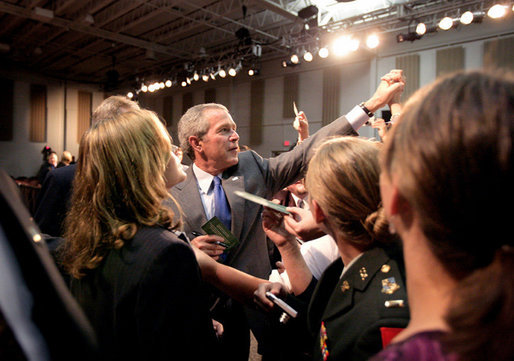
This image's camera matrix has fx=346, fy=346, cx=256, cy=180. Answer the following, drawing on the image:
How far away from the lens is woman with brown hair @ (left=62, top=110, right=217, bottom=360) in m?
0.83

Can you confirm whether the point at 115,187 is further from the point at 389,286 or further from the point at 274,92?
the point at 274,92

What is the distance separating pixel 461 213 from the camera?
0.47 m

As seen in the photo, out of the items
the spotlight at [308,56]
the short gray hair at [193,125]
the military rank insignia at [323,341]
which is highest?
the spotlight at [308,56]

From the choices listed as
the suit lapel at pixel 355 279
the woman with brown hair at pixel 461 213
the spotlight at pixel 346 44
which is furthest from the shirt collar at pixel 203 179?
the spotlight at pixel 346 44

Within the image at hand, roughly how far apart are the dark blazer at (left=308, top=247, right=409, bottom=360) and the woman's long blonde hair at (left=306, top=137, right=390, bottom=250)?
7 cm

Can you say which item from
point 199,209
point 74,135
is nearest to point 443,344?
point 199,209

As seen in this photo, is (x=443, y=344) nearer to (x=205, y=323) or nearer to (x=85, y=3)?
(x=205, y=323)

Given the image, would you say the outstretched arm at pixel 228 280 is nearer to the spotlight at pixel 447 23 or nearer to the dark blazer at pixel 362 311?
the dark blazer at pixel 362 311

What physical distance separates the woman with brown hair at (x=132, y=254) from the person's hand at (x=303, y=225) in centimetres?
44

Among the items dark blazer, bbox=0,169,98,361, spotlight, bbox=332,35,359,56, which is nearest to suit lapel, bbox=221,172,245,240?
dark blazer, bbox=0,169,98,361

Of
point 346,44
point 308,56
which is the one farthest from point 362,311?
point 308,56

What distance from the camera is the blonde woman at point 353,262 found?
0.82 metres

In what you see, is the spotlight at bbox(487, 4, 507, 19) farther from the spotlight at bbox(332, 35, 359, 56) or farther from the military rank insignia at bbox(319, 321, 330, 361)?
the military rank insignia at bbox(319, 321, 330, 361)

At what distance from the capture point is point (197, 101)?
12.4 metres
